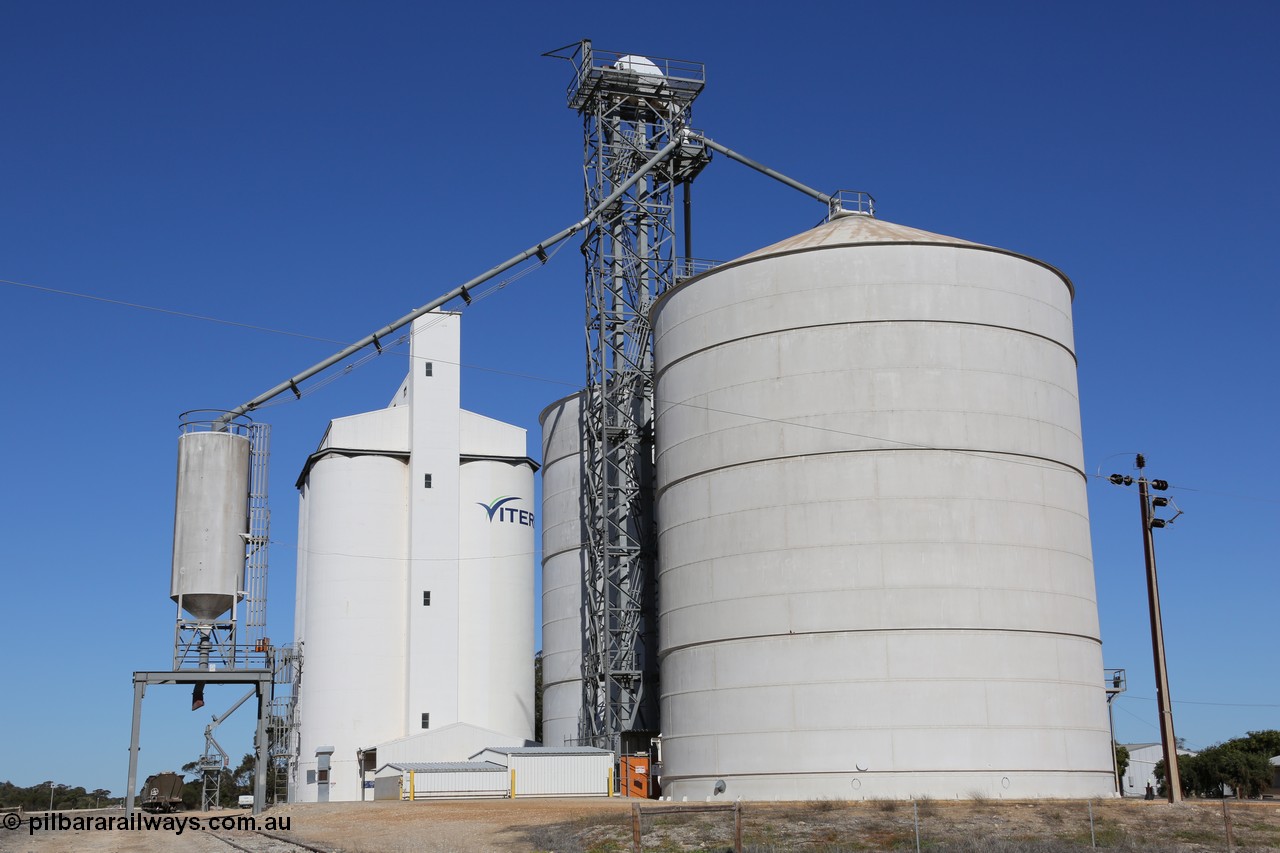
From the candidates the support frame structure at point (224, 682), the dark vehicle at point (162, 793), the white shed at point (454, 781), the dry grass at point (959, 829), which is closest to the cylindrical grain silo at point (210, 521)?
the support frame structure at point (224, 682)

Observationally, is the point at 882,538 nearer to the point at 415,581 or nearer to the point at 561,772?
the point at 561,772

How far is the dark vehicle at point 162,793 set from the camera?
39062mm

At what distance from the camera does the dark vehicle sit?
39.1m

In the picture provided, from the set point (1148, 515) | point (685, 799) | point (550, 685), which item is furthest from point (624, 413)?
point (1148, 515)

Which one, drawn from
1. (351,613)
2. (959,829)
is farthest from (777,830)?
(351,613)

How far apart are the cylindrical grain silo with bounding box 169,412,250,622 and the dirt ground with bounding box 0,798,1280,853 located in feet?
21.4

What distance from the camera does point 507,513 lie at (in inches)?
2367

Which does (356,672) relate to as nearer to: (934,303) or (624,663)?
(624,663)

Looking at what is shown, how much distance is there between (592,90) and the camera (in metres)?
55.0

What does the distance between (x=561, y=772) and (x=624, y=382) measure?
14988 mm

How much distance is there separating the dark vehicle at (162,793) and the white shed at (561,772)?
34.5 feet

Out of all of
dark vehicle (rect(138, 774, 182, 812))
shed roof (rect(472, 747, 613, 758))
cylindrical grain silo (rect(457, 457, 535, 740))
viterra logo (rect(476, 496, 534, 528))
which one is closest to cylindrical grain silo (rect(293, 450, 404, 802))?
cylindrical grain silo (rect(457, 457, 535, 740))

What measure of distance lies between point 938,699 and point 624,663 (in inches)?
648

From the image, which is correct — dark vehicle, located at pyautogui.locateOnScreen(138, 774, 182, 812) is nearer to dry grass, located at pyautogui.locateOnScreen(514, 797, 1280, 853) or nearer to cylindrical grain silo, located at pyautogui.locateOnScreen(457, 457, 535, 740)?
dry grass, located at pyautogui.locateOnScreen(514, 797, 1280, 853)
